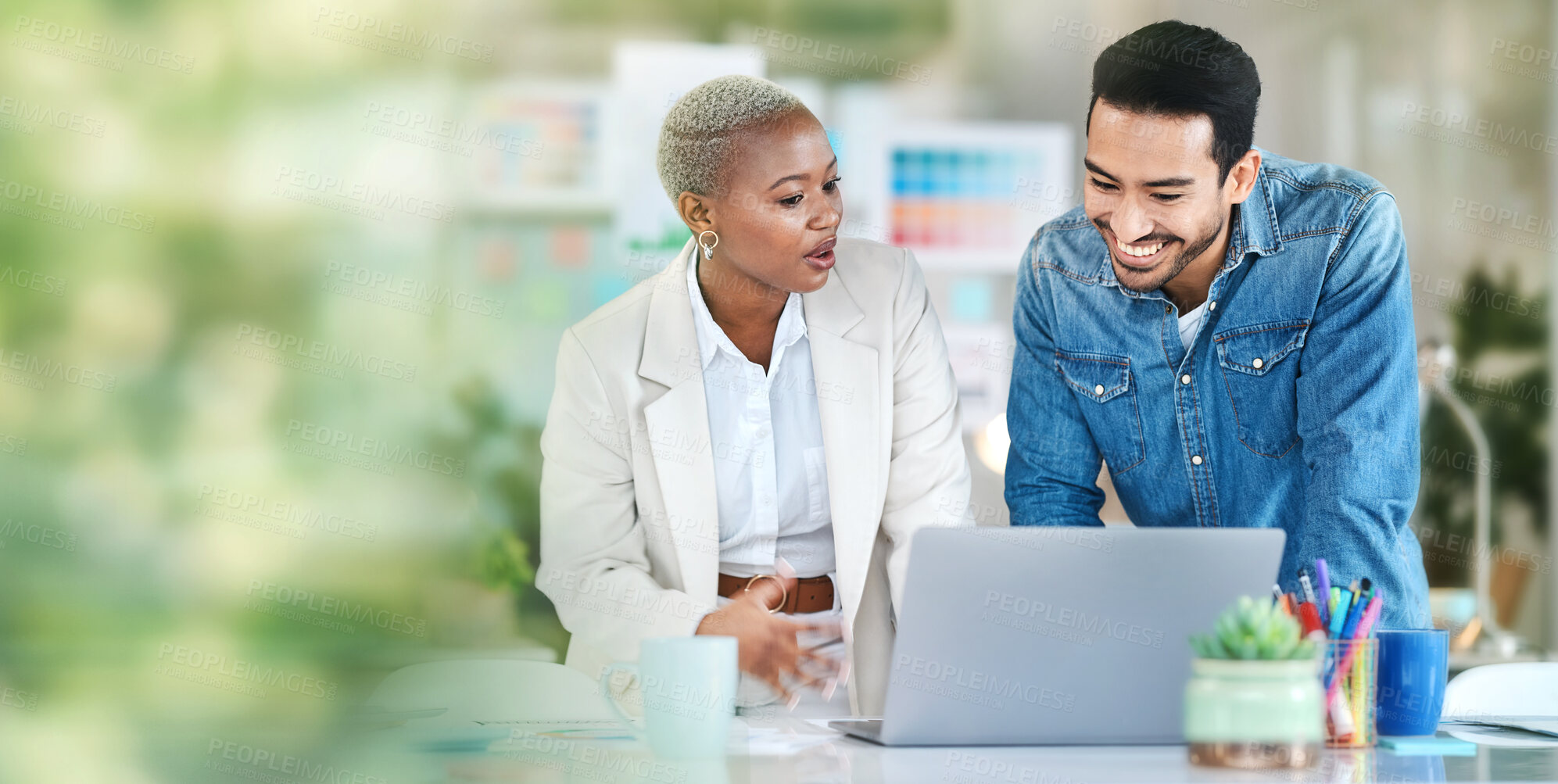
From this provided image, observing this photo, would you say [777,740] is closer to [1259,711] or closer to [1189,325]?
[1259,711]

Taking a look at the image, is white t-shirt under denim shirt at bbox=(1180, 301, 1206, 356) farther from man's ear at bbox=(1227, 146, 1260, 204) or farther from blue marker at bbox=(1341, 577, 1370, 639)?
blue marker at bbox=(1341, 577, 1370, 639)

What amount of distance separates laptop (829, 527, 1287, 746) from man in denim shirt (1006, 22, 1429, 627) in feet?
1.18

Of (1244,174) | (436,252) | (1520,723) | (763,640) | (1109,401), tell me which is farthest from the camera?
(436,252)

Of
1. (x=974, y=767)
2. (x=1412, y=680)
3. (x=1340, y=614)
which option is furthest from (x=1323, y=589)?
(x=974, y=767)

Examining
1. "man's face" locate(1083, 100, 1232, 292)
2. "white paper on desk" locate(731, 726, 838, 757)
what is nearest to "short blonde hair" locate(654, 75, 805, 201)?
"man's face" locate(1083, 100, 1232, 292)

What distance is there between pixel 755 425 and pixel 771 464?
0.06 metres

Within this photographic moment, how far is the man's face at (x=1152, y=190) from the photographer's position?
56.3 inches

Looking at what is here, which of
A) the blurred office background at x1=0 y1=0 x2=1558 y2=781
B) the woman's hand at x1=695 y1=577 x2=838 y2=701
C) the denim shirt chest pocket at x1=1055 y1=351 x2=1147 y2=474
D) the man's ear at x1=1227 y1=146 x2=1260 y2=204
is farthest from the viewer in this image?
the blurred office background at x1=0 y1=0 x2=1558 y2=781

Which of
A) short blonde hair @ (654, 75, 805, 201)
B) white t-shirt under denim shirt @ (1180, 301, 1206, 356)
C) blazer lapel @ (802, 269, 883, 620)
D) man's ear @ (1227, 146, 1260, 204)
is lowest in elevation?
blazer lapel @ (802, 269, 883, 620)

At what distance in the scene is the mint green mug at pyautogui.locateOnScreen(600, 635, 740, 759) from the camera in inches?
38.7

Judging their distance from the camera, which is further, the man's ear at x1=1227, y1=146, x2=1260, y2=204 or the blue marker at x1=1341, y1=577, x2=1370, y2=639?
the man's ear at x1=1227, y1=146, x2=1260, y2=204

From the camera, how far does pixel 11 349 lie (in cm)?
462

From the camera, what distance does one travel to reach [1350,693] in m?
1.04

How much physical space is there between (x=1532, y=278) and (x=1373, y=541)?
2.68 m
